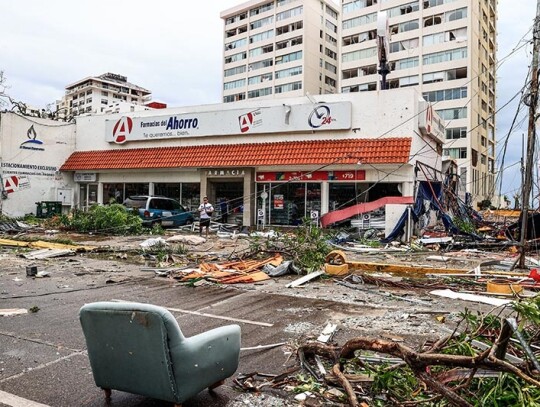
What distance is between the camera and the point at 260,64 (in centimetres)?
7762

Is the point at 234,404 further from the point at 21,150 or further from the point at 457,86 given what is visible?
the point at 457,86

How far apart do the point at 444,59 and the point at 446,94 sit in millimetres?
4579

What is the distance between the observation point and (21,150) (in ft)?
90.6

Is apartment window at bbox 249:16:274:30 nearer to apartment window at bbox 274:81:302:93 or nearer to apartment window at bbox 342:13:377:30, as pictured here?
apartment window at bbox 274:81:302:93

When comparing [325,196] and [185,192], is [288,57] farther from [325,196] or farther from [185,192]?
[325,196]

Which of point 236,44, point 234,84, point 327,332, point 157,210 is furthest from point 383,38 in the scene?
point 236,44

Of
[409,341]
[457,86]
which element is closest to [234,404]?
[409,341]

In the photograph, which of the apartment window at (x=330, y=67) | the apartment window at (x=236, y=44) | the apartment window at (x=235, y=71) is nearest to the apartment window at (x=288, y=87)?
the apartment window at (x=330, y=67)

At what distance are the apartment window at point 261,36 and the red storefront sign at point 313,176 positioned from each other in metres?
59.5

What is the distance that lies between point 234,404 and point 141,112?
25.9 m

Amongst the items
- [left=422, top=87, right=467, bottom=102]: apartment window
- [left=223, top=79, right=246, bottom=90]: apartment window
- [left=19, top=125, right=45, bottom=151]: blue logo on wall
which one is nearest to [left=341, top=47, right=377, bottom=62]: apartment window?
[left=422, top=87, right=467, bottom=102]: apartment window

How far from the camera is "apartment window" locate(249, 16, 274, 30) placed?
253ft

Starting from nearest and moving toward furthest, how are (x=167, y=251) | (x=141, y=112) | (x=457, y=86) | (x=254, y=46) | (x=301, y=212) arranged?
(x=167, y=251)
(x=301, y=212)
(x=141, y=112)
(x=457, y=86)
(x=254, y=46)

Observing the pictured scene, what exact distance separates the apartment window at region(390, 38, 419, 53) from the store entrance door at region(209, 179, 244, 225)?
46.2 metres
